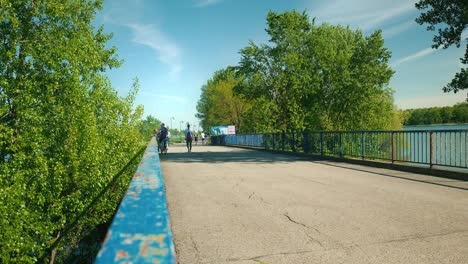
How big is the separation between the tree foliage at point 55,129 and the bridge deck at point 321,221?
9.55 m

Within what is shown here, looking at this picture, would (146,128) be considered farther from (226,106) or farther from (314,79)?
(314,79)

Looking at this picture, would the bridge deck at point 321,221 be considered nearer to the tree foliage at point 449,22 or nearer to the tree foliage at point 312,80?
the tree foliage at point 449,22

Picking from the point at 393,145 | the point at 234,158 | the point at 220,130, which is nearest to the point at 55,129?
the point at 234,158

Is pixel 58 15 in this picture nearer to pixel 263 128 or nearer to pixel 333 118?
pixel 263 128

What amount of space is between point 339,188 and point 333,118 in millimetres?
30041

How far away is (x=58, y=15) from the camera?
2588 cm

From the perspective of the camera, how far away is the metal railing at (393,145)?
1036 cm

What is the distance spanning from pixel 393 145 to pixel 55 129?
21.8 metres

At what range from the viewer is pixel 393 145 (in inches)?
504

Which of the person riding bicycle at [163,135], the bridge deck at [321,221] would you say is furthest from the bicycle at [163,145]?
the bridge deck at [321,221]

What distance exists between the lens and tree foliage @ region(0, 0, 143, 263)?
18.0 m

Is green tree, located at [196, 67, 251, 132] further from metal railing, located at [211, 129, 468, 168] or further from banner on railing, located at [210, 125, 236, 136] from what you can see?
metal railing, located at [211, 129, 468, 168]

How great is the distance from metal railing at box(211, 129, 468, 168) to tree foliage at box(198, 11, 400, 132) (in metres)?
6.20

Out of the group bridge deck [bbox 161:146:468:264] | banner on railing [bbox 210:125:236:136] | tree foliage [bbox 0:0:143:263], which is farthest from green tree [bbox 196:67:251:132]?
bridge deck [bbox 161:146:468:264]
